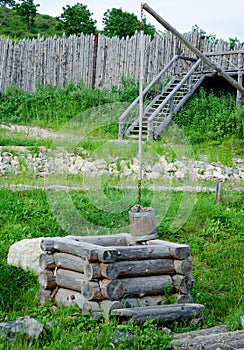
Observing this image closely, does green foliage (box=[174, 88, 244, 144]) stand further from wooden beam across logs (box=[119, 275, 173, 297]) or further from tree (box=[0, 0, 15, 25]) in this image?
tree (box=[0, 0, 15, 25])

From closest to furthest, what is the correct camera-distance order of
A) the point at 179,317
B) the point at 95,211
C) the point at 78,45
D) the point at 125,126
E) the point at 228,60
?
1. the point at 179,317
2. the point at 95,211
3. the point at 125,126
4. the point at 228,60
5. the point at 78,45

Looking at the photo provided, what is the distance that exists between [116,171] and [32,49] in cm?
1117

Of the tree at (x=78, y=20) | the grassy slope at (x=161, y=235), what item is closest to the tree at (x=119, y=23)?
the tree at (x=78, y=20)

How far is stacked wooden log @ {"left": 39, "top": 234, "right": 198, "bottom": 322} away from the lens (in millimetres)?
6430

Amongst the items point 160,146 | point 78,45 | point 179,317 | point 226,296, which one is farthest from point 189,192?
point 78,45

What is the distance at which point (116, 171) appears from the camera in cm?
1305

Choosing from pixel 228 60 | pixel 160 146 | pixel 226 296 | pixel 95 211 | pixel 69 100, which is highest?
pixel 228 60

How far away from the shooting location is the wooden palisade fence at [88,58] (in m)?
21.6

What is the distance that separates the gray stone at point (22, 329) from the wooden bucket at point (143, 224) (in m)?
1.81

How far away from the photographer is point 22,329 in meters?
5.53

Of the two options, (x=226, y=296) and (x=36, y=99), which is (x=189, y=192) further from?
(x=36, y=99)

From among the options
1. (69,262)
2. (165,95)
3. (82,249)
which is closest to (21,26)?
(165,95)

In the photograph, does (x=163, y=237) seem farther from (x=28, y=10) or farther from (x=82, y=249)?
(x=28, y=10)

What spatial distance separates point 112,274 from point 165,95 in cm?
1427
